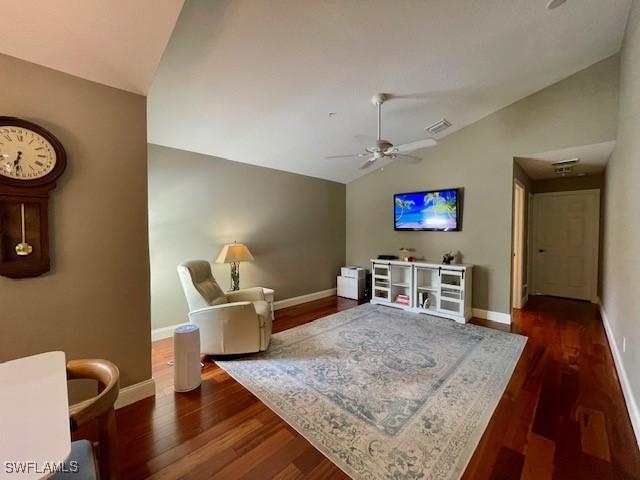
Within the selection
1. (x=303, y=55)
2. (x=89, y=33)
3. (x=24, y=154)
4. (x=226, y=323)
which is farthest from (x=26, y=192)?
(x=303, y=55)

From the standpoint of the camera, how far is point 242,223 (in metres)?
4.08

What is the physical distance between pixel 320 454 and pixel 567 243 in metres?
5.77

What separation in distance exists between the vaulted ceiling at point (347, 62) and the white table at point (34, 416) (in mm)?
2044

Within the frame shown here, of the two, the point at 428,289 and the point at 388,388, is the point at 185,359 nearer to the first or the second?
the point at 388,388

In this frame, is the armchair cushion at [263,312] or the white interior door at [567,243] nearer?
the armchair cushion at [263,312]

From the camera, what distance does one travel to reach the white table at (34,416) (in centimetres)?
67

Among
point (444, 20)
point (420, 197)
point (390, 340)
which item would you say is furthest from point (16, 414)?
point (420, 197)

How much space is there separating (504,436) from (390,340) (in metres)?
1.50

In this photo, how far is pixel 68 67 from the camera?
1745mm

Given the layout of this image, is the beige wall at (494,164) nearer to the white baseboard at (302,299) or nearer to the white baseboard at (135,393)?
the white baseboard at (302,299)

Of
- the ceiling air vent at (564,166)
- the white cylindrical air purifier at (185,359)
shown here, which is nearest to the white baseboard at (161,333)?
the white cylindrical air purifier at (185,359)

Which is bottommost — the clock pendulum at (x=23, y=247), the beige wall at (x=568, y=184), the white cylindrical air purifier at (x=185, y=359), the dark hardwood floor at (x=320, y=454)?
the dark hardwood floor at (x=320, y=454)

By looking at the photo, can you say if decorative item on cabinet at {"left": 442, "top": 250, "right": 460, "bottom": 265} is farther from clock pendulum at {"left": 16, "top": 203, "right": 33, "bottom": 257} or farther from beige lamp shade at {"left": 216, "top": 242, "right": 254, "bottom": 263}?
clock pendulum at {"left": 16, "top": 203, "right": 33, "bottom": 257}

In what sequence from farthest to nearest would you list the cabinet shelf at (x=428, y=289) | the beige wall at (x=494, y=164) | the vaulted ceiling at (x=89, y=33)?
the cabinet shelf at (x=428, y=289) < the beige wall at (x=494, y=164) < the vaulted ceiling at (x=89, y=33)
